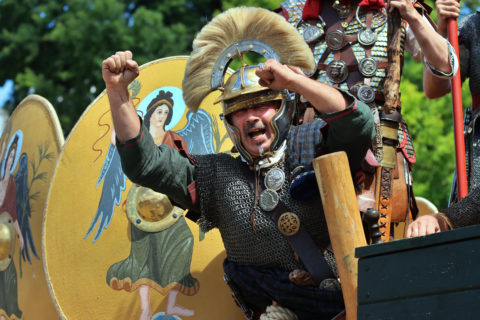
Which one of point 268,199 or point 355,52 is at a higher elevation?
point 355,52

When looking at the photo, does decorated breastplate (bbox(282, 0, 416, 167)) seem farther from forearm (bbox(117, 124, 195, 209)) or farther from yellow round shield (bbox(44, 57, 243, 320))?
forearm (bbox(117, 124, 195, 209))

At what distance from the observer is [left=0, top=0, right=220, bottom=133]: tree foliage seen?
48.8 ft

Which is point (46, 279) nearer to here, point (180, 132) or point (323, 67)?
point (180, 132)

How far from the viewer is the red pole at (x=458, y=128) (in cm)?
466

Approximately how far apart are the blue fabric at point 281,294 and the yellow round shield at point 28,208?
1894mm

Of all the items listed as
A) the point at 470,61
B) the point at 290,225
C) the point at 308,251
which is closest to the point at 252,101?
the point at 290,225

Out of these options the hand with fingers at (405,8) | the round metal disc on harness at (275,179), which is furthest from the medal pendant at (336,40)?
the round metal disc on harness at (275,179)

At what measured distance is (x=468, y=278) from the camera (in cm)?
271

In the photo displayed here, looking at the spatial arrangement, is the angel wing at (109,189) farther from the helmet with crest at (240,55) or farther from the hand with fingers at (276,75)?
the hand with fingers at (276,75)

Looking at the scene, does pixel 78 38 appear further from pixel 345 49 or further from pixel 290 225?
pixel 290 225

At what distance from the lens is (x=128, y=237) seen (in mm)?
5742

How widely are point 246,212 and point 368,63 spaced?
1.40m

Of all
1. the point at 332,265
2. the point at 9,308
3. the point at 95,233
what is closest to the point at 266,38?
the point at 332,265

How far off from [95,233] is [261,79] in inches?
85.4
